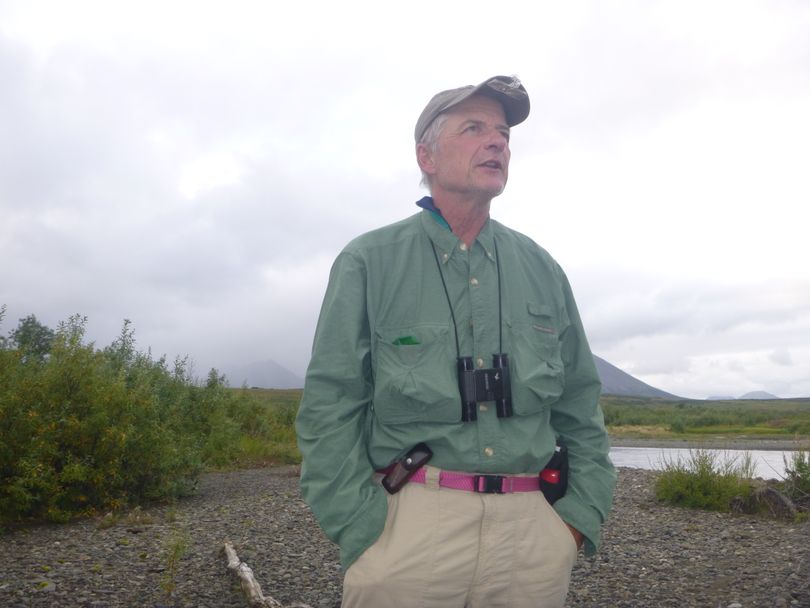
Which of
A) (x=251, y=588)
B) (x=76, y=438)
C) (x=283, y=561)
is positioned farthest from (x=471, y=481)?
(x=76, y=438)

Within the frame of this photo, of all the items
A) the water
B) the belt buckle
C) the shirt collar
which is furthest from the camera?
the water

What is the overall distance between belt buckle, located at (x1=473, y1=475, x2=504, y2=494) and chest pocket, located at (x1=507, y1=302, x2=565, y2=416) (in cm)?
22

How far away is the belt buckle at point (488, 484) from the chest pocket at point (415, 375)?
19 cm

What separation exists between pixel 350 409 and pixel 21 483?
6.95m

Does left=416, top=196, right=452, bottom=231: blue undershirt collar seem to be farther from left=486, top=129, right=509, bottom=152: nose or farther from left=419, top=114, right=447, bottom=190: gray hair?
left=486, top=129, right=509, bottom=152: nose

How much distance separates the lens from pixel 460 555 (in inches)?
85.3

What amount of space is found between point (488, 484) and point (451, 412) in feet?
0.80

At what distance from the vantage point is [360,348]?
2299mm

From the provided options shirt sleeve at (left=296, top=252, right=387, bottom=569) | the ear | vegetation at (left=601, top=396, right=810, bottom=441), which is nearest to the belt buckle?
shirt sleeve at (left=296, top=252, right=387, bottom=569)

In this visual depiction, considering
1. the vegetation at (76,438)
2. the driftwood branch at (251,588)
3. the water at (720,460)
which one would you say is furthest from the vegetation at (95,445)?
the driftwood branch at (251,588)

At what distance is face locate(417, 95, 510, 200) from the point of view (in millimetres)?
2523

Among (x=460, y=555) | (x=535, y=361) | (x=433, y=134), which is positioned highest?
(x=433, y=134)

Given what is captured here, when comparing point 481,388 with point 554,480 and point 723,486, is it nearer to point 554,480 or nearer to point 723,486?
point 554,480

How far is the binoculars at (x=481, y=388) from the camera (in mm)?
2242
